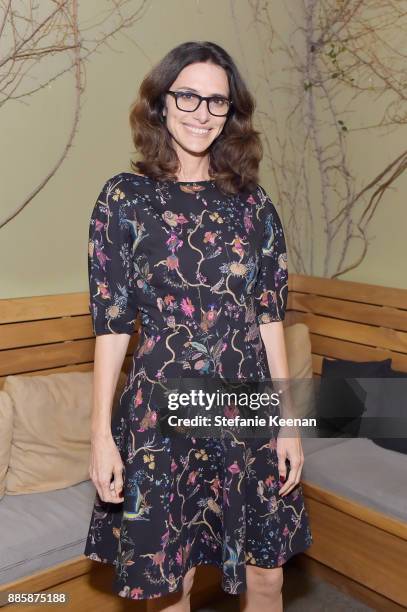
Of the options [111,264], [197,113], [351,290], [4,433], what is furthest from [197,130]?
[351,290]

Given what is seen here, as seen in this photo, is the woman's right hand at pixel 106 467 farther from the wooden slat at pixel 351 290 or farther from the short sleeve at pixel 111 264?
the wooden slat at pixel 351 290

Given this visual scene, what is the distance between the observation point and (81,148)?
2.54m

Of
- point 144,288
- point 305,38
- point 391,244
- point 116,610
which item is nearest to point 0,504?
point 116,610

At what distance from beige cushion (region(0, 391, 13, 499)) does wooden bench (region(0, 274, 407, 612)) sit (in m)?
0.19

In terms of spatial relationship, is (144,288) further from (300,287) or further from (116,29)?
(300,287)

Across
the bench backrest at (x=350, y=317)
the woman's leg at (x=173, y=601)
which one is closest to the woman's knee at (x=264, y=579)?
the woman's leg at (x=173, y=601)

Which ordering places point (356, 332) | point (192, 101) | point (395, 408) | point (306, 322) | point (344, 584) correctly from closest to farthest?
1. point (192, 101)
2. point (344, 584)
3. point (395, 408)
4. point (356, 332)
5. point (306, 322)

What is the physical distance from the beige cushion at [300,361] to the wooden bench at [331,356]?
0.12 meters

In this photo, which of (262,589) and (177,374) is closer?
(177,374)

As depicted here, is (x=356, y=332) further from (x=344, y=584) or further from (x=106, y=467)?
(x=106, y=467)

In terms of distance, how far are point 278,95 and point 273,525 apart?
2197 mm

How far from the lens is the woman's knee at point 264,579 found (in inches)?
64.7

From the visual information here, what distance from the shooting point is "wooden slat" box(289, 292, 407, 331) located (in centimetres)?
286

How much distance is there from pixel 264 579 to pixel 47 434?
972 millimetres
